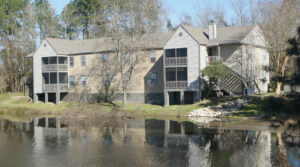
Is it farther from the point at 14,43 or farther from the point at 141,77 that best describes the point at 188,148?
the point at 14,43

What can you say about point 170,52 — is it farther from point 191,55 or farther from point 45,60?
point 45,60

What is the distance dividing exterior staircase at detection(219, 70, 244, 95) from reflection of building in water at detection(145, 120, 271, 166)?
12168mm

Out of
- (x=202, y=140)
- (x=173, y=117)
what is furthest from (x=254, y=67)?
(x=202, y=140)

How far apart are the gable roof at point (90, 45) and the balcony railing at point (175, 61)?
11.8ft

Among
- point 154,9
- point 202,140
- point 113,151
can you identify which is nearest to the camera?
point 113,151

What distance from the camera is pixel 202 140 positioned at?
92.0 feet

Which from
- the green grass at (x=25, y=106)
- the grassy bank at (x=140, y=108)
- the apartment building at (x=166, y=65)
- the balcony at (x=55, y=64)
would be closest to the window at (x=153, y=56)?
the apartment building at (x=166, y=65)

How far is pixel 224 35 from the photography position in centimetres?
4738

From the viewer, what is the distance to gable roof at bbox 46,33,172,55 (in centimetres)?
4998

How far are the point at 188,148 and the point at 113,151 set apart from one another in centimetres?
518

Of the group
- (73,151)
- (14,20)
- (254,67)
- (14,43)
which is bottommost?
(73,151)

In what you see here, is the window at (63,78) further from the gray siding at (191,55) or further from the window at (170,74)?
the gray siding at (191,55)

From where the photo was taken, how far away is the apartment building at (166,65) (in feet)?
148

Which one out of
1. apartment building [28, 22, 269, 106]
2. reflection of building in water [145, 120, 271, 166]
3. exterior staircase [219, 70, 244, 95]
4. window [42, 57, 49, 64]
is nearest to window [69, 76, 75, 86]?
apartment building [28, 22, 269, 106]
